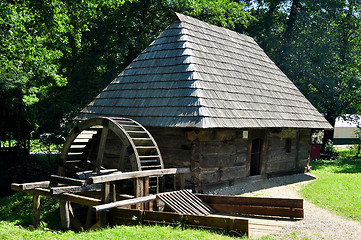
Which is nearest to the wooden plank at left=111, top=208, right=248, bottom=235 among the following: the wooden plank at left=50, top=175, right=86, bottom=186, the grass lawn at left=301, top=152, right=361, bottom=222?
the wooden plank at left=50, top=175, right=86, bottom=186

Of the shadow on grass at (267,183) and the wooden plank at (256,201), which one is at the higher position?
the wooden plank at (256,201)

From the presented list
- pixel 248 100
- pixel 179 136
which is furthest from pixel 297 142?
pixel 179 136

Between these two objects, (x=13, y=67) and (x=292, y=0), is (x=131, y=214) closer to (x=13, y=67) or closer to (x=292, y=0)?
(x=13, y=67)

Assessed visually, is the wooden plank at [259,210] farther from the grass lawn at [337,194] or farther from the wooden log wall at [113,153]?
the wooden log wall at [113,153]

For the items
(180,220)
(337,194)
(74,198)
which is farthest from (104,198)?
(337,194)

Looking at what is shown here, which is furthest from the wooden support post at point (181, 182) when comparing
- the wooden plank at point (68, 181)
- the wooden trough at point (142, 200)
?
the wooden plank at point (68, 181)

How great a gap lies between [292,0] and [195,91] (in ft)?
59.9

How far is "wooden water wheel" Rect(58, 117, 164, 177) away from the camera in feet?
29.2

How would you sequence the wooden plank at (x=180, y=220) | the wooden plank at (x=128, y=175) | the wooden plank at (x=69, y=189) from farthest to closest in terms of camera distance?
1. the wooden plank at (x=69, y=189)
2. the wooden plank at (x=128, y=175)
3. the wooden plank at (x=180, y=220)

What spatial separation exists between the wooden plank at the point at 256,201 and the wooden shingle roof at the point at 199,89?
1.75 meters

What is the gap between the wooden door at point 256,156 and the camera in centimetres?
1215

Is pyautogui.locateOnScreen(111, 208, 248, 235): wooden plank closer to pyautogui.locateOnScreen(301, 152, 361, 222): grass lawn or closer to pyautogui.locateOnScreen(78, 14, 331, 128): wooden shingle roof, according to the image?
pyautogui.locateOnScreen(78, 14, 331, 128): wooden shingle roof

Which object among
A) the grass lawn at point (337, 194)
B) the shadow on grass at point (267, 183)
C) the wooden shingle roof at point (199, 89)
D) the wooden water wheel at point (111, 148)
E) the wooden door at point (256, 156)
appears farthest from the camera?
the wooden door at point (256, 156)

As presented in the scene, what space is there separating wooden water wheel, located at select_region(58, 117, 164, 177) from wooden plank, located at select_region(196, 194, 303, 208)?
1483 mm
